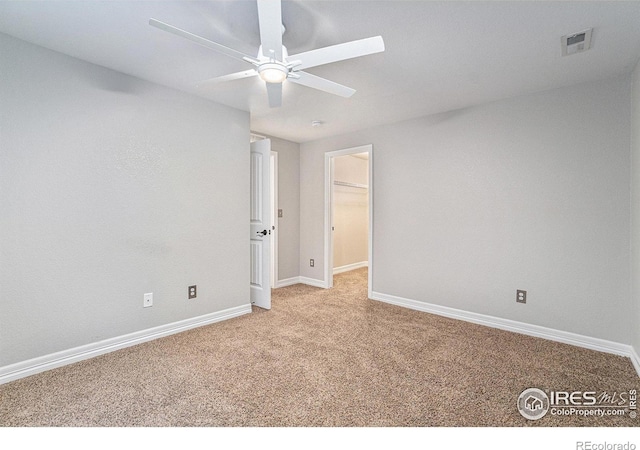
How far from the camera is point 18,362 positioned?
2104 mm

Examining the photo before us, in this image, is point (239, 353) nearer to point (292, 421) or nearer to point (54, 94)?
point (292, 421)

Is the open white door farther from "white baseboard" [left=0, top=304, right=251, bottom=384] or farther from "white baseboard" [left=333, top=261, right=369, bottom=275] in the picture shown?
"white baseboard" [left=333, top=261, right=369, bottom=275]

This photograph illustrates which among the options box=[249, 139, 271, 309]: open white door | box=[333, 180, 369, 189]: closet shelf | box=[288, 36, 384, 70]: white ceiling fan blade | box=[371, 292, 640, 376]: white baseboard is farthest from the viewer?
box=[333, 180, 369, 189]: closet shelf

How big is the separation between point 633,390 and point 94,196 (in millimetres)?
3883

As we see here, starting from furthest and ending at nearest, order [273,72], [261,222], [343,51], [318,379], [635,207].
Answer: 1. [261,222]
2. [635,207]
3. [318,379]
4. [273,72]
5. [343,51]

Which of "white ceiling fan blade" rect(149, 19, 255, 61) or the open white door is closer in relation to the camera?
"white ceiling fan blade" rect(149, 19, 255, 61)

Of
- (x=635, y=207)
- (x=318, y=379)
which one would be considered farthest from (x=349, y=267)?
(x=635, y=207)

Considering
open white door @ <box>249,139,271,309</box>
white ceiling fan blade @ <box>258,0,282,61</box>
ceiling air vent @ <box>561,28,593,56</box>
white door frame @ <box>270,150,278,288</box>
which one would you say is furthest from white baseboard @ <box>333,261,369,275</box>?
white ceiling fan blade @ <box>258,0,282,61</box>

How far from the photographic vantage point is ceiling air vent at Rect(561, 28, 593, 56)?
1.94 m

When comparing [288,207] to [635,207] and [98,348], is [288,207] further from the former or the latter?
[635,207]

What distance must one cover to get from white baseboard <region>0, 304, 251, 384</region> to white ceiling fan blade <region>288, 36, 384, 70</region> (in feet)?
8.00

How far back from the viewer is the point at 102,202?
2.44 m

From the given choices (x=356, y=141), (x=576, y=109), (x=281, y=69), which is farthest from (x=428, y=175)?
(x=281, y=69)

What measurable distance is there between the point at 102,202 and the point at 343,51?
6.82 feet
